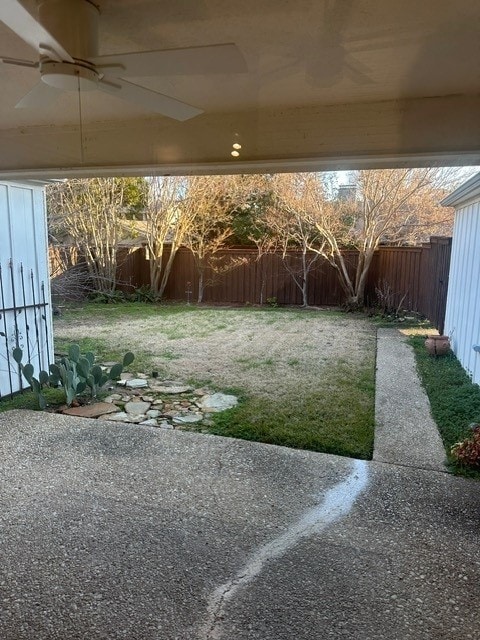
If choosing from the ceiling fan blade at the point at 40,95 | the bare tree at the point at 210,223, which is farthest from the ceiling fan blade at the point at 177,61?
the bare tree at the point at 210,223

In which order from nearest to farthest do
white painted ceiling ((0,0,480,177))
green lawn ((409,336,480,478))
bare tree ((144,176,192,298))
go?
1. white painted ceiling ((0,0,480,177))
2. green lawn ((409,336,480,478))
3. bare tree ((144,176,192,298))

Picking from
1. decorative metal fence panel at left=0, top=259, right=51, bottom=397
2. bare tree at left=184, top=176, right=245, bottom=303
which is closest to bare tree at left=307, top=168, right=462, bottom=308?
bare tree at left=184, top=176, right=245, bottom=303

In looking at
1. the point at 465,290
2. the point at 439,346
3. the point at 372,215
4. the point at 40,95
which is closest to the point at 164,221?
the point at 372,215

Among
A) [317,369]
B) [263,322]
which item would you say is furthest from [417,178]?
[317,369]

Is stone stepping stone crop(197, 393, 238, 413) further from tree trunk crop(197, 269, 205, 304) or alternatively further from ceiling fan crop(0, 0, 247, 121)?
tree trunk crop(197, 269, 205, 304)

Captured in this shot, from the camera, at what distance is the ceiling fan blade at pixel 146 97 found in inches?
78.1

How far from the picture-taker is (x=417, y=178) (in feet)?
29.7

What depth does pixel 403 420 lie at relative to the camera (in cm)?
403

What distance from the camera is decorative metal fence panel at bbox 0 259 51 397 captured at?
4.63m

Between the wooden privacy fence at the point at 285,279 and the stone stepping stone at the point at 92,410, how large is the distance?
21.8 feet

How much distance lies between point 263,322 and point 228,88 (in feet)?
22.2

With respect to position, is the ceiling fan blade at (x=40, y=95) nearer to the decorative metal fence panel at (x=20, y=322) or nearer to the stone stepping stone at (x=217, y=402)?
the decorative metal fence panel at (x=20, y=322)

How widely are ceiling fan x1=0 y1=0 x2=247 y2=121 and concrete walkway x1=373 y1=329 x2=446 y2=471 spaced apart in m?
2.87

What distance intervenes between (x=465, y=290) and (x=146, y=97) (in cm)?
504
